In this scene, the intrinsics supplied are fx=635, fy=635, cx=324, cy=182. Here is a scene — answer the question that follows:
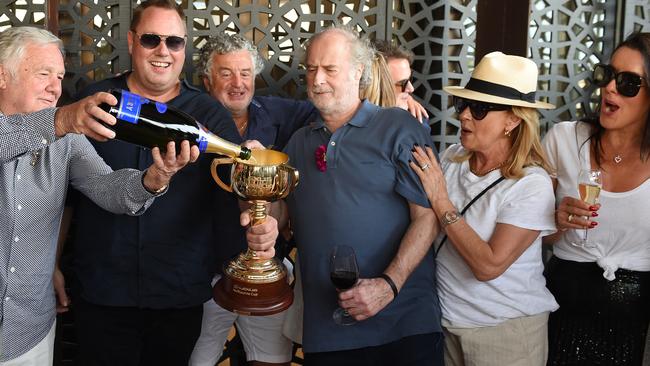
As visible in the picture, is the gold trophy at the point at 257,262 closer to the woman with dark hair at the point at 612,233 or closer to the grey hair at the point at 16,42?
the grey hair at the point at 16,42

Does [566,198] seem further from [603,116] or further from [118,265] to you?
[118,265]

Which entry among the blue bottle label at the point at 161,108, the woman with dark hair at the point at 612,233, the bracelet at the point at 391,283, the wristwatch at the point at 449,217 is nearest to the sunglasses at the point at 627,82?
the woman with dark hair at the point at 612,233

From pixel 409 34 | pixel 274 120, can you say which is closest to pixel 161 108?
pixel 274 120

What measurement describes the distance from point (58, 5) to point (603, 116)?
8.59 feet

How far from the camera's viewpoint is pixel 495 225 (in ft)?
7.16

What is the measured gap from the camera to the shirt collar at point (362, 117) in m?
2.22

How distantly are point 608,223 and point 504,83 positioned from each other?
62cm

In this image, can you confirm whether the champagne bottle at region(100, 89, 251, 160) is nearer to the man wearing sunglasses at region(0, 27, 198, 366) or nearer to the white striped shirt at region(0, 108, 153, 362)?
the man wearing sunglasses at region(0, 27, 198, 366)

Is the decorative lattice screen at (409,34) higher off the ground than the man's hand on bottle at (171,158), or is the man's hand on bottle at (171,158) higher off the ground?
the decorative lattice screen at (409,34)

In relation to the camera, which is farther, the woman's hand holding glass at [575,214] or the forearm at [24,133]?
the woman's hand holding glass at [575,214]

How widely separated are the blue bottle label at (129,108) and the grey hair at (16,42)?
59cm

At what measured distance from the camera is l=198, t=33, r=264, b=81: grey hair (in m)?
3.06

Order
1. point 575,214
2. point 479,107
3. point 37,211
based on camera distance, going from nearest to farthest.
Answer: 1. point 37,211
2. point 575,214
3. point 479,107

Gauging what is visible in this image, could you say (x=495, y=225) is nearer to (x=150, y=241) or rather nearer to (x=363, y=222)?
(x=363, y=222)
